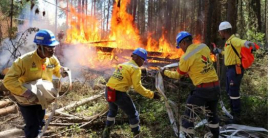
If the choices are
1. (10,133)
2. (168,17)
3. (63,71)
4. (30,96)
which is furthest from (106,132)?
(168,17)

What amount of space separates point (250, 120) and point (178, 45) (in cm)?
318

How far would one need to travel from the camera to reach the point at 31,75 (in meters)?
3.77

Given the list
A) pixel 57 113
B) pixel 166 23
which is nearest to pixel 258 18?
pixel 166 23

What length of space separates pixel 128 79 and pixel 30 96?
190 cm

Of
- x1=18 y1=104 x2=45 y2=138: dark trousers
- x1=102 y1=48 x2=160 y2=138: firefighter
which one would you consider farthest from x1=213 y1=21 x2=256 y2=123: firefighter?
x1=18 y1=104 x2=45 y2=138: dark trousers

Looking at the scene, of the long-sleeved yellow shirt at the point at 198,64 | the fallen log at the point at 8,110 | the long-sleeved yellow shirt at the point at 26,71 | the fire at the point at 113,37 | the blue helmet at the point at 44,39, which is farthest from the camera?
the fire at the point at 113,37

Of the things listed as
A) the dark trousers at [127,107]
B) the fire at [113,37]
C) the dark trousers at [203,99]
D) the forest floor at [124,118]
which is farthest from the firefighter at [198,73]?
the fire at [113,37]

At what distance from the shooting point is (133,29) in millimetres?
13875

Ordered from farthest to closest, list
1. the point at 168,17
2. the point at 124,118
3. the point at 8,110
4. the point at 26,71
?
1. the point at 168,17
2. the point at 8,110
3. the point at 124,118
4. the point at 26,71

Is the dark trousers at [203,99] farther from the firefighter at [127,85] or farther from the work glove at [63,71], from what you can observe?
the work glove at [63,71]

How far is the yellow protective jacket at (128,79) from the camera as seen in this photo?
14.7ft

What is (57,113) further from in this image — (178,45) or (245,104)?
(245,104)

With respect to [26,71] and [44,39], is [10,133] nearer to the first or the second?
[26,71]

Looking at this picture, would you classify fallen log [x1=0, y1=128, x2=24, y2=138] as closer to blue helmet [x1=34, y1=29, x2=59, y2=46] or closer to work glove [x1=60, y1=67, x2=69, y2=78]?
work glove [x1=60, y1=67, x2=69, y2=78]
